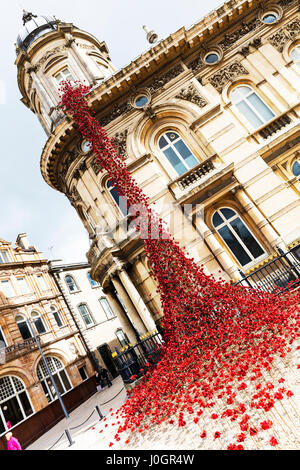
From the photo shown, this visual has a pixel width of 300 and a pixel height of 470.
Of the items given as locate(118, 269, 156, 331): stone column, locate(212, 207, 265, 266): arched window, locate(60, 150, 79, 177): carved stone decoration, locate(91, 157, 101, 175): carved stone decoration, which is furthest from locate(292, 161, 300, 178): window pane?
locate(60, 150, 79, 177): carved stone decoration

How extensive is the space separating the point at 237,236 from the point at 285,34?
36.3 feet

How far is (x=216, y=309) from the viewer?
9305mm

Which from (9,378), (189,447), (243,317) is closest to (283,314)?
(243,317)

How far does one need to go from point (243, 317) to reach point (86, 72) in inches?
706

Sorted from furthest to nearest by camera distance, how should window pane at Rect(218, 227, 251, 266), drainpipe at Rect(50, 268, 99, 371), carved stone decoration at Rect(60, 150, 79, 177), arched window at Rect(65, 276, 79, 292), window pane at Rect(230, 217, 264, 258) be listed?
arched window at Rect(65, 276, 79, 292), drainpipe at Rect(50, 268, 99, 371), carved stone decoration at Rect(60, 150, 79, 177), window pane at Rect(218, 227, 251, 266), window pane at Rect(230, 217, 264, 258)

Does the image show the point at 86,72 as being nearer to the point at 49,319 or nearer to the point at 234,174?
the point at 234,174

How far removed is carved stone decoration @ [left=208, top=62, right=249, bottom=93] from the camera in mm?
13616

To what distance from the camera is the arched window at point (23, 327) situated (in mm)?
22328

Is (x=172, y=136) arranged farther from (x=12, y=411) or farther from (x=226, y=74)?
(x=12, y=411)

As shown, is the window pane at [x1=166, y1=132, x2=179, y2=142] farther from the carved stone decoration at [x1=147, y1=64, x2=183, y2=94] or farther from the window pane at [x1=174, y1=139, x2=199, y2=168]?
the carved stone decoration at [x1=147, y1=64, x2=183, y2=94]

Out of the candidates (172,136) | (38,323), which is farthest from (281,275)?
(38,323)

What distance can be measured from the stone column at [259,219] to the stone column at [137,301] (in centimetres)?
653

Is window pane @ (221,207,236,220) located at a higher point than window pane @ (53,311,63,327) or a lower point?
lower

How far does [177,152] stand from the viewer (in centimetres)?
1391
